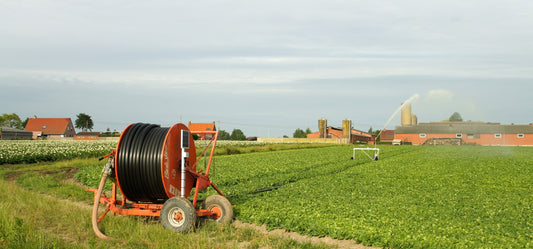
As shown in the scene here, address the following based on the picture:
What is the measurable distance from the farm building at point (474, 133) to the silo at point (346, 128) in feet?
34.0

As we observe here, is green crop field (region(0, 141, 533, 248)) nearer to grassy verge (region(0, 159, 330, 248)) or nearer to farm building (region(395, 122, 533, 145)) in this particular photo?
grassy verge (region(0, 159, 330, 248))

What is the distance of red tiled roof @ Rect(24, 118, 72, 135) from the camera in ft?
365

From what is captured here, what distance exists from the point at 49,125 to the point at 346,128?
7805 centimetres

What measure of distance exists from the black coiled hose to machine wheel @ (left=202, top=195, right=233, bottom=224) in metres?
1.12

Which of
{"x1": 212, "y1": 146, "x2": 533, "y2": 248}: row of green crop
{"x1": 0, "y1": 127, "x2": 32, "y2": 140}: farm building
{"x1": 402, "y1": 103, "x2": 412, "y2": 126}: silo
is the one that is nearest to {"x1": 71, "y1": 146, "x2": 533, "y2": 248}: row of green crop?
{"x1": 212, "y1": 146, "x2": 533, "y2": 248}: row of green crop

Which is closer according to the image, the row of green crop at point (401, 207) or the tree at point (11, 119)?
the row of green crop at point (401, 207)

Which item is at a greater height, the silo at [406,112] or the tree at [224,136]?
the silo at [406,112]

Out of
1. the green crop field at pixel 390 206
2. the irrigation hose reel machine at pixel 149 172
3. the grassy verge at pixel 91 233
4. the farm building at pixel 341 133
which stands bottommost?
the grassy verge at pixel 91 233

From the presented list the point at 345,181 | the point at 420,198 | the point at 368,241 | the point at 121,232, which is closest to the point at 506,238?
the point at 368,241

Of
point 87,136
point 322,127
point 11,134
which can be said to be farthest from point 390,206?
point 11,134

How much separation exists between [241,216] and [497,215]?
6.36m

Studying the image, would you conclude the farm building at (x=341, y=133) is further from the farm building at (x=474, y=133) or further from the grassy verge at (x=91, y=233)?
the grassy verge at (x=91, y=233)

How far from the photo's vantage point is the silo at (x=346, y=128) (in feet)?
279

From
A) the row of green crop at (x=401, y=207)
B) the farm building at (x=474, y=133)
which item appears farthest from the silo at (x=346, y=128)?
the row of green crop at (x=401, y=207)
